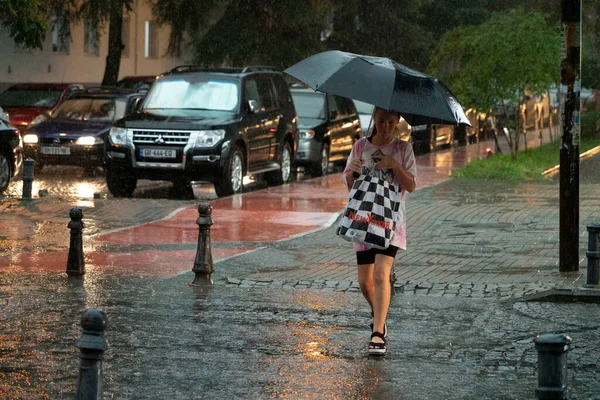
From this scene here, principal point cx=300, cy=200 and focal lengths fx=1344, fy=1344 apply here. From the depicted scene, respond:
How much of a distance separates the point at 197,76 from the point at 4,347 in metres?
14.3

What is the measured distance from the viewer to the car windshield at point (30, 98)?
32.0m

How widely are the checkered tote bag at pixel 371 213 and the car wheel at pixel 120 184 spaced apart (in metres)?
12.9

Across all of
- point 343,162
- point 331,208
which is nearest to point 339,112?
point 343,162

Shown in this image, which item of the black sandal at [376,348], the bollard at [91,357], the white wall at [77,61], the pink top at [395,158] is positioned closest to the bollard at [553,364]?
the bollard at [91,357]

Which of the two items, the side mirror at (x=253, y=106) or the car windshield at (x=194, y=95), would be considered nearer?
the car windshield at (x=194, y=95)

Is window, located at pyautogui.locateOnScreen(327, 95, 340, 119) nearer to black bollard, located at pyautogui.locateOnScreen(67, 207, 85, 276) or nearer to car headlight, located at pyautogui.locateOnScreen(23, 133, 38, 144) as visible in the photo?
car headlight, located at pyautogui.locateOnScreen(23, 133, 38, 144)

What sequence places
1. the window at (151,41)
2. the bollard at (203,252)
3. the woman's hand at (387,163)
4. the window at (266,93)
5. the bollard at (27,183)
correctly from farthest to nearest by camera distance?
the window at (151,41) < the window at (266,93) < the bollard at (27,183) < the bollard at (203,252) < the woman's hand at (387,163)

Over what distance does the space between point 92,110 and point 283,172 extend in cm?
495

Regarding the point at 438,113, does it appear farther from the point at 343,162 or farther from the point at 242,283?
the point at 343,162

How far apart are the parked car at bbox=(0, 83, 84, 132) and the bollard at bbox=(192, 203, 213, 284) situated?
1939 cm

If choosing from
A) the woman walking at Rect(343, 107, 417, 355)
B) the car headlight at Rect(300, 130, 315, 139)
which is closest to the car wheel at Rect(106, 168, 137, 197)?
the car headlight at Rect(300, 130, 315, 139)

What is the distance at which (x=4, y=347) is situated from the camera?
8.73 metres

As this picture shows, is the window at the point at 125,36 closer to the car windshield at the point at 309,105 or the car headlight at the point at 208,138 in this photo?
the car windshield at the point at 309,105

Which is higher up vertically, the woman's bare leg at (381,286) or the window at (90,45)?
the window at (90,45)
